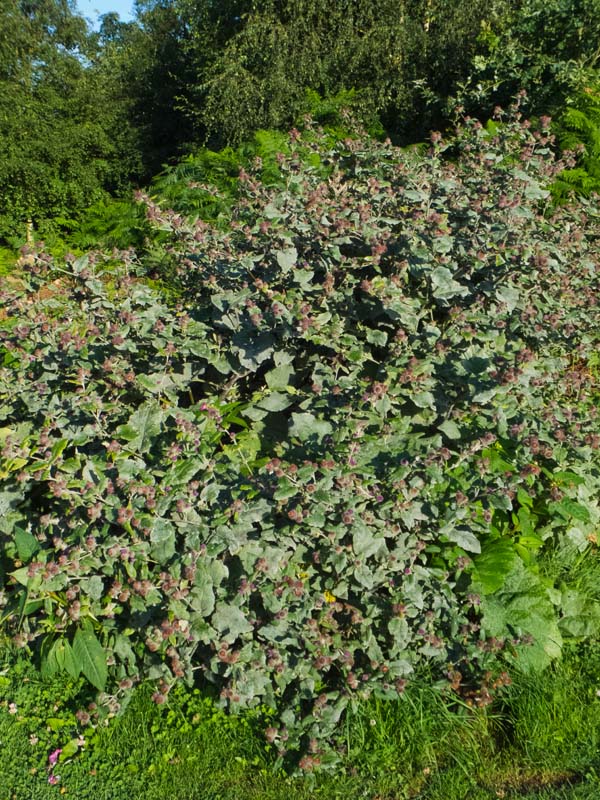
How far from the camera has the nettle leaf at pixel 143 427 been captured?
2.68 m

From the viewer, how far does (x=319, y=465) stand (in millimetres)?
2512

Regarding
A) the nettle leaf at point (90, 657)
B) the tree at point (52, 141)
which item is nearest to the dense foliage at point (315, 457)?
the nettle leaf at point (90, 657)

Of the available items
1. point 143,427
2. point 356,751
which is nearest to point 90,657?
point 143,427

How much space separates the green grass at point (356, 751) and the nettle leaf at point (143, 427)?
946 mm

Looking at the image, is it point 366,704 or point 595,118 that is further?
point 595,118

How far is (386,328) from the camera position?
327 centimetres

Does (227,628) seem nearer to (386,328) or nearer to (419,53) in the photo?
(386,328)

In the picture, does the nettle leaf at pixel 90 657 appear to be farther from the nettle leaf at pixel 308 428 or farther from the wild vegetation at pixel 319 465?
the nettle leaf at pixel 308 428

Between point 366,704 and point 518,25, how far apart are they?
9.26 meters

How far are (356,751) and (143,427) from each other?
138 centimetres

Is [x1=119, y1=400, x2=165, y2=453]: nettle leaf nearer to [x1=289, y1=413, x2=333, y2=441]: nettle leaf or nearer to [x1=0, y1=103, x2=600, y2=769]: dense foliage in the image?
[x1=0, y1=103, x2=600, y2=769]: dense foliage

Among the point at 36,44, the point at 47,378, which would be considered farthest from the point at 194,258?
the point at 36,44

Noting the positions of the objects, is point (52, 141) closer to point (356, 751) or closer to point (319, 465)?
point (319, 465)

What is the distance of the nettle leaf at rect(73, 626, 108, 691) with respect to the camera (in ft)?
8.38
